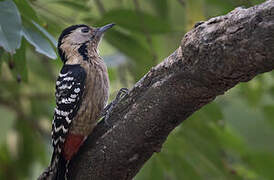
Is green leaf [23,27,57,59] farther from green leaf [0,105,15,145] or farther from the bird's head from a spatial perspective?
green leaf [0,105,15,145]

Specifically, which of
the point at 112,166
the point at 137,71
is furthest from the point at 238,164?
the point at 112,166

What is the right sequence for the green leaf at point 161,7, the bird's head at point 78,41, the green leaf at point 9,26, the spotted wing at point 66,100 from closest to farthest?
the green leaf at point 9,26 < the spotted wing at point 66,100 < the bird's head at point 78,41 < the green leaf at point 161,7

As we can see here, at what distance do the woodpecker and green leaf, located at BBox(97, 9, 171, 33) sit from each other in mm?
76

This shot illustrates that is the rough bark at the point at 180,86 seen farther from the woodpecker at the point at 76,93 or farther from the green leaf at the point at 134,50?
the green leaf at the point at 134,50

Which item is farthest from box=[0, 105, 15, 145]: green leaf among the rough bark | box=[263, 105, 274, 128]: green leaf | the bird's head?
box=[263, 105, 274, 128]: green leaf

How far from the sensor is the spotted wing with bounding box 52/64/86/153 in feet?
14.1

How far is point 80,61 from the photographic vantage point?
481cm

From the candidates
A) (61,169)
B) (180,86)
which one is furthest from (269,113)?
(180,86)

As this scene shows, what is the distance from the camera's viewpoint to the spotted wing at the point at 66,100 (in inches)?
169

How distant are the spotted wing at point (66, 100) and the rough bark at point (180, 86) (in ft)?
1.33

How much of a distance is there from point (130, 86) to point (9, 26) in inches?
84.0

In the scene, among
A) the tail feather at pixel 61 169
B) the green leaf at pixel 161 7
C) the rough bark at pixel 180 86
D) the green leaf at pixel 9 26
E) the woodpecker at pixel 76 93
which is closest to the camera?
the rough bark at pixel 180 86

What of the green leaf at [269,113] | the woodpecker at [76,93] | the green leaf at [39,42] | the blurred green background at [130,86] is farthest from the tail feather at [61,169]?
the green leaf at [269,113]

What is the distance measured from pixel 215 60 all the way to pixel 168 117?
0.48 m
